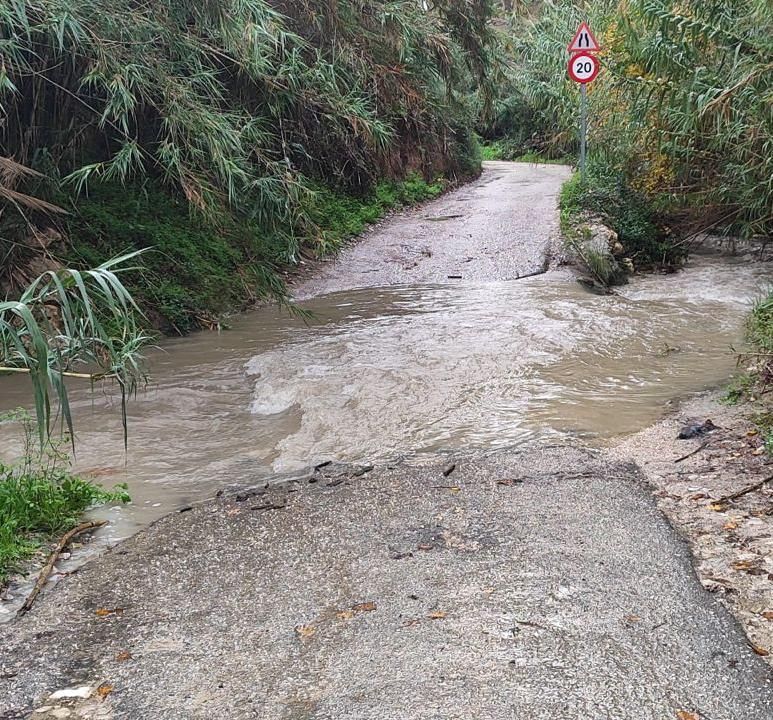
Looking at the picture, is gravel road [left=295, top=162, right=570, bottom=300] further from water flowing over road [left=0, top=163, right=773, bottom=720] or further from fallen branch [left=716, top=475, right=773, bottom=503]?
fallen branch [left=716, top=475, right=773, bottom=503]

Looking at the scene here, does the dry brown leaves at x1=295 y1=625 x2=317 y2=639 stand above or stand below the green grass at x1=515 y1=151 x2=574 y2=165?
above

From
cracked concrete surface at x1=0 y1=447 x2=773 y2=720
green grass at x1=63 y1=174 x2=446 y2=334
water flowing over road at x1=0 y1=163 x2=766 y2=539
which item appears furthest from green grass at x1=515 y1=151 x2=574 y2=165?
cracked concrete surface at x1=0 y1=447 x2=773 y2=720

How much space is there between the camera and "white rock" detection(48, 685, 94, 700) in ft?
8.15

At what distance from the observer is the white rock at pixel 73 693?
248cm

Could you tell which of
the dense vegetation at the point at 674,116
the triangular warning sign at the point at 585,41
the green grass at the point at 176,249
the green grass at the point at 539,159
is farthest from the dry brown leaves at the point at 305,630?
the green grass at the point at 539,159

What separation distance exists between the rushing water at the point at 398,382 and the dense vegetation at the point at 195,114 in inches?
34.1

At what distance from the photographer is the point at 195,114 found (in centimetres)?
644

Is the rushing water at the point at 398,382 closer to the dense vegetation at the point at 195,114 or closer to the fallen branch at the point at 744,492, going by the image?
the dense vegetation at the point at 195,114

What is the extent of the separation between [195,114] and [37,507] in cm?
375

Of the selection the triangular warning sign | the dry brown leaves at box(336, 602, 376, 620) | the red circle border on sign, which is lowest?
the dry brown leaves at box(336, 602, 376, 620)

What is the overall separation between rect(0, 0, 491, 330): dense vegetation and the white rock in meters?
3.50

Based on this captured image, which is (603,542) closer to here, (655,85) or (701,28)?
(701,28)

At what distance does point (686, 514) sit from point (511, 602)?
1.18 meters

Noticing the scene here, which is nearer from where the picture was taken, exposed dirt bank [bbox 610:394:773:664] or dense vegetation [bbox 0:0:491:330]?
exposed dirt bank [bbox 610:394:773:664]
